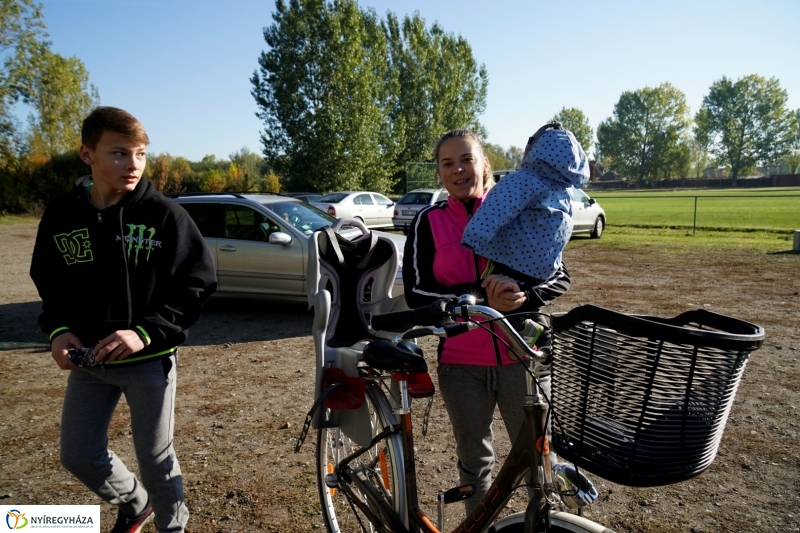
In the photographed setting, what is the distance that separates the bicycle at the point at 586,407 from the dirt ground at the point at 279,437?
1237mm

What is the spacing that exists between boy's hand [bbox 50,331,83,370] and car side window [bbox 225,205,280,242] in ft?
20.9

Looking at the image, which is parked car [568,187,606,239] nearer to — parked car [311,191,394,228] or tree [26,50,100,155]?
parked car [311,191,394,228]

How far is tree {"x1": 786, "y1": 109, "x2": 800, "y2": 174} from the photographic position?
105 metres

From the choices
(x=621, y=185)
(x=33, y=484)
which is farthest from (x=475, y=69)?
(x=621, y=185)

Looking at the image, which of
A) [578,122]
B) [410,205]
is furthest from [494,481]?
[578,122]

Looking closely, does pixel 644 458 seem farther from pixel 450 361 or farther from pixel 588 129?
pixel 588 129

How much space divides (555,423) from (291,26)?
3845cm

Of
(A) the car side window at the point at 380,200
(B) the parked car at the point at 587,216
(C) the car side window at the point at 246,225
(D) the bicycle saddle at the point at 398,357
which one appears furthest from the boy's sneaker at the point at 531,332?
(A) the car side window at the point at 380,200

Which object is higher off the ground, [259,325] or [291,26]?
[291,26]

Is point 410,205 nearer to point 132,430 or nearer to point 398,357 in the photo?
point 132,430

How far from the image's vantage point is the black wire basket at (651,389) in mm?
1441

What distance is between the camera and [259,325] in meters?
8.38

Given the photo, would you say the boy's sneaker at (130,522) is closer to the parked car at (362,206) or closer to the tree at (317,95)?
the parked car at (362,206)

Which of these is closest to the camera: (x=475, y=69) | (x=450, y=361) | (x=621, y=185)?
(x=450, y=361)
